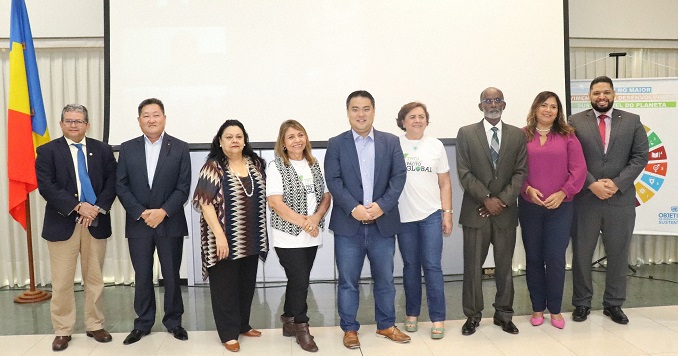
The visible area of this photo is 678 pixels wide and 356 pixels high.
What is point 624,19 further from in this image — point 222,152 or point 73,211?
point 73,211

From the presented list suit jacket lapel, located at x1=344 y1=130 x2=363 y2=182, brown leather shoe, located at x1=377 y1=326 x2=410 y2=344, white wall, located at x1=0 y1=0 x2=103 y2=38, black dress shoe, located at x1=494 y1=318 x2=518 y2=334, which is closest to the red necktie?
black dress shoe, located at x1=494 y1=318 x2=518 y2=334

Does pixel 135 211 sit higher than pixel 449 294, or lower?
higher

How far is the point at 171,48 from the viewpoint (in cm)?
437

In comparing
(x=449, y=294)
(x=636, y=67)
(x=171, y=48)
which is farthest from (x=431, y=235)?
(x=636, y=67)

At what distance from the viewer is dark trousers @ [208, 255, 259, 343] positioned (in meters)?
3.20

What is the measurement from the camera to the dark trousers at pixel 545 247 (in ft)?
11.3

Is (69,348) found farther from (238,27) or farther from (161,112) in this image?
(238,27)

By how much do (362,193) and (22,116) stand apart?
284 cm

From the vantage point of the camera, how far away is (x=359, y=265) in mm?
3223

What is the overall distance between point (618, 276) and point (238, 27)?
3525mm

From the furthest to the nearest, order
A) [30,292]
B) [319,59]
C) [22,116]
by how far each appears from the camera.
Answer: [30,292]
[319,59]
[22,116]

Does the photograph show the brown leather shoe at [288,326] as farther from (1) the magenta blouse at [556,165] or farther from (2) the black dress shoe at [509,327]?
(1) the magenta blouse at [556,165]

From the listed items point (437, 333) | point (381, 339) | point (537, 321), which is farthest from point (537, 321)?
point (381, 339)

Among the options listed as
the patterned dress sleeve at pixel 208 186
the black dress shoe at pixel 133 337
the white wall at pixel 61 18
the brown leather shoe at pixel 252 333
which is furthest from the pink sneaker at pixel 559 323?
the white wall at pixel 61 18
